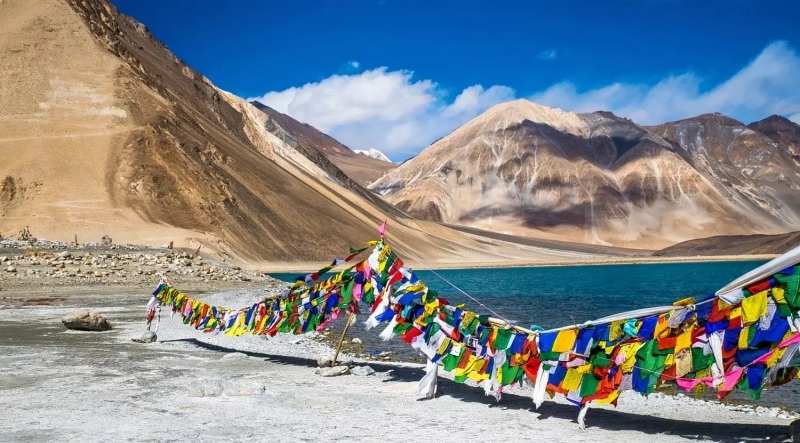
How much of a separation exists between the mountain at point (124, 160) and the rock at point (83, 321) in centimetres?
3946

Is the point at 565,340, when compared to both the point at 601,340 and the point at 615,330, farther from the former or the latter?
the point at 615,330

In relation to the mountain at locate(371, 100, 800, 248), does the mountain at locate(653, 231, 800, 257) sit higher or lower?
lower

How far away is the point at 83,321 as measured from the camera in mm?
17500

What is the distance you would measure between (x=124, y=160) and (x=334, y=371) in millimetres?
63098

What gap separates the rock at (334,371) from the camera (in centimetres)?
1255

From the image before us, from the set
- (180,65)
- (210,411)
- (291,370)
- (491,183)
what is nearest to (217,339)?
(291,370)

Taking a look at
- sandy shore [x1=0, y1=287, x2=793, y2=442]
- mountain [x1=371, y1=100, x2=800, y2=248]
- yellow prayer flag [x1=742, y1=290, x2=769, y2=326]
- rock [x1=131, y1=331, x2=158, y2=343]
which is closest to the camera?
yellow prayer flag [x1=742, y1=290, x2=769, y2=326]

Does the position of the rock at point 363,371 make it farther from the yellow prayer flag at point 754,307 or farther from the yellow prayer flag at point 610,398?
the yellow prayer flag at point 754,307

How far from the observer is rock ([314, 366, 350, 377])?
1255 centimetres

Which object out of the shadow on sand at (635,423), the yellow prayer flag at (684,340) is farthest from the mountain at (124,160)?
the yellow prayer flag at (684,340)

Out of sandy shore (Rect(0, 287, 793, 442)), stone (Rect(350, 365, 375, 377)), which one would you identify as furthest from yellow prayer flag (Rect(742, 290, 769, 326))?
stone (Rect(350, 365, 375, 377))

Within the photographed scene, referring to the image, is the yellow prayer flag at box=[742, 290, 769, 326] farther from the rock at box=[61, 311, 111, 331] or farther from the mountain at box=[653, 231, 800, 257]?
the mountain at box=[653, 231, 800, 257]

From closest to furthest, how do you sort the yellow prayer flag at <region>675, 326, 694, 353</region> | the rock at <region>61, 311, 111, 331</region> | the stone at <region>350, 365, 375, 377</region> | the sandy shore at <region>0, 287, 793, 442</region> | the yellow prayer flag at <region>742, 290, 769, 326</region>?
the yellow prayer flag at <region>742, 290, 769, 326</region>, the yellow prayer flag at <region>675, 326, 694, 353</region>, the sandy shore at <region>0, 287, 793, 442</region>, the stone at <region>350, 365, 375, 377</region>, the rock at <region>61, 311, 111, 331</region>

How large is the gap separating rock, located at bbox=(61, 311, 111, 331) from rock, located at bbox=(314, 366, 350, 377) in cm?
772
